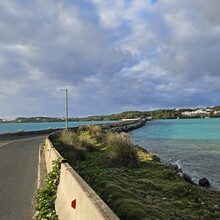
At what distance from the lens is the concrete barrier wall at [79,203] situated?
190 inches

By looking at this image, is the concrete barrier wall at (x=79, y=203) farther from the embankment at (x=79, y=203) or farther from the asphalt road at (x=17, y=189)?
the asphalt road at (x=17, y=189)

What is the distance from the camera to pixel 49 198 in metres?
9.03

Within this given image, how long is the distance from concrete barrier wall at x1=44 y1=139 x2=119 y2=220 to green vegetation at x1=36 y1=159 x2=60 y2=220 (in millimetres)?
222

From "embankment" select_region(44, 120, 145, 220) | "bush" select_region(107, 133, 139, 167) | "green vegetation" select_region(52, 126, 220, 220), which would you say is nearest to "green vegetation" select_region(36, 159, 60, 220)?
"embankment" select_region(44, 120, 145, 220)

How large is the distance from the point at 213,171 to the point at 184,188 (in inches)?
299

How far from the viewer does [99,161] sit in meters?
17.8

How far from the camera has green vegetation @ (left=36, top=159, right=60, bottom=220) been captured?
7.71m

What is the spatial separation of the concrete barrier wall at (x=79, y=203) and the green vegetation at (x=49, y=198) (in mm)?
222

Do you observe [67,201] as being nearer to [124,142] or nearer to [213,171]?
[124,142]

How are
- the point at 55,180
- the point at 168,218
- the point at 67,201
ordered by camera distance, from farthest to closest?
the point at 55,180 → the point at 168,218 → the point at 67,201

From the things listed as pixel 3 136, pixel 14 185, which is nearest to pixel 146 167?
pixel 14 185

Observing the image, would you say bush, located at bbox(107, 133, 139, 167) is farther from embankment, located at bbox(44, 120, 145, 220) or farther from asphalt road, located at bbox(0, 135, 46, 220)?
embankment, located at bbox(44, 120, 145, 220)

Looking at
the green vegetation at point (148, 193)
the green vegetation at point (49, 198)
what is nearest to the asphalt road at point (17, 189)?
the green vegetation at point (49, 198)

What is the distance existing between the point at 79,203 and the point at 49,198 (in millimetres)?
3363
